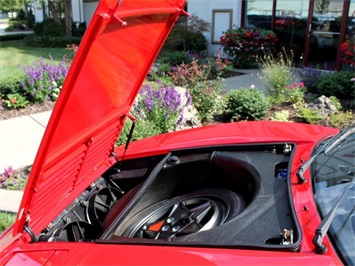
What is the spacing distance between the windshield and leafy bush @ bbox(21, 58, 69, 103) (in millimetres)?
5412

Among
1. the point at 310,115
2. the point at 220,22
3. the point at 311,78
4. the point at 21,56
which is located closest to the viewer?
the point at 310,115

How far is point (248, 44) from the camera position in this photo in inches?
406

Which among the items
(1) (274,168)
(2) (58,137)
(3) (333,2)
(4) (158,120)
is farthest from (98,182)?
(3) (333,2)

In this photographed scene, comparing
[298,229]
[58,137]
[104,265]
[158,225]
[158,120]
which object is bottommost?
[158,120]

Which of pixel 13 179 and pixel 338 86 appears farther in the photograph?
pixel 338 86

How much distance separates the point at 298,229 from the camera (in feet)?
4.55

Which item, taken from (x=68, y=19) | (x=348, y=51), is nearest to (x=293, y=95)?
(x=348, y=51)

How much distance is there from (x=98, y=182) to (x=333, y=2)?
9044mm

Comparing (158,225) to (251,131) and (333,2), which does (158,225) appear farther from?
(333,2)

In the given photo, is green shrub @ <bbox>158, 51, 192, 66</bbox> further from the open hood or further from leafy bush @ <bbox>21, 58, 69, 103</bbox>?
the open hood

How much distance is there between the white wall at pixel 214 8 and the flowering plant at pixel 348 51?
3.80 metres

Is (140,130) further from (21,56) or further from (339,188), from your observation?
(21,56)

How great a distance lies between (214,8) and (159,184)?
10992 mm

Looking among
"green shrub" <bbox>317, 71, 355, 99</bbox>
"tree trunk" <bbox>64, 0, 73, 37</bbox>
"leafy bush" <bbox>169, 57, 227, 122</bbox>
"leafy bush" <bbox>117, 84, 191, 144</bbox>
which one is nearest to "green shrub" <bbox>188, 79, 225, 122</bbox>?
"leafy bush" <bbox>169, 57, 227, 122</bbox>
